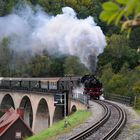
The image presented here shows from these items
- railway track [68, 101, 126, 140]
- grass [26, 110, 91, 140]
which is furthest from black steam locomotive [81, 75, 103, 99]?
railway track [68, 101, 126, 140]

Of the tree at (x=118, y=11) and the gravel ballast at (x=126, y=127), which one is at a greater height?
the tree at (x=118, y=11)

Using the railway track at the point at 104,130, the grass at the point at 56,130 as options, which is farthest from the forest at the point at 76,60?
the railway track at the point at 104,130

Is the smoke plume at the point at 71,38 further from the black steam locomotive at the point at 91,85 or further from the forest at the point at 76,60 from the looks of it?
the forest at the point at 76,60

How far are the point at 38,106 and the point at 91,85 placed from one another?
1547 cm

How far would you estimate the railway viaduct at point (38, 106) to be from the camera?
50.8m

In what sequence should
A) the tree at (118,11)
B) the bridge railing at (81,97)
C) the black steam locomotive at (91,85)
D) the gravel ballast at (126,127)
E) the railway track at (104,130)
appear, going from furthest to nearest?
the black steam locomotive at (91,85)
the bridge railing at (81,97)
the gravel ballast at (126,127)
the railway track at (104,130)
the tree at (118,11)

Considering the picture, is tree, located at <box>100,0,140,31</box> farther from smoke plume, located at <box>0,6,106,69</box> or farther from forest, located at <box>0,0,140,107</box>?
forest, located at <box>0,0,140,107</box>

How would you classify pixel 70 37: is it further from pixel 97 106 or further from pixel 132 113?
pixel 132 113

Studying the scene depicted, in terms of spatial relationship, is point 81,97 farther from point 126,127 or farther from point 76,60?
point 76,60

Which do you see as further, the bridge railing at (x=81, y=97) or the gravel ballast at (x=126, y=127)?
the bridge railing at (x=81, y=97)

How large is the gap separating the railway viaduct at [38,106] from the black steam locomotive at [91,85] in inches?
66.5

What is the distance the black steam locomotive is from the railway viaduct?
1689 mm

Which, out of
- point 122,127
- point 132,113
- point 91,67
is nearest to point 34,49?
point 91,67

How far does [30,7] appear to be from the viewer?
108 metres
